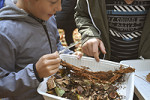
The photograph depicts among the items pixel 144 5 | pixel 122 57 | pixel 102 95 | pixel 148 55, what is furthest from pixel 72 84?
pixel 144 5

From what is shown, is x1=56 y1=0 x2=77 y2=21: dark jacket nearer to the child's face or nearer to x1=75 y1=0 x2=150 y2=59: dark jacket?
x1=75 y1=0 x2=150 y2=59: dark jacket

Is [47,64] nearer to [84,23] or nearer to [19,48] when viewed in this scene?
[19,48]

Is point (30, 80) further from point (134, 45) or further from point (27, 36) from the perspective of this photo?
point (134, 45)

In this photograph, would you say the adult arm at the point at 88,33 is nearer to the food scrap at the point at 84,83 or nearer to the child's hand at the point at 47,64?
the food scrap at the point at 84,83

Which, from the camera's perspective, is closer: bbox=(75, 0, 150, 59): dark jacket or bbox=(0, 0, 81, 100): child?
bbox=(0, 0, 81, 100): child

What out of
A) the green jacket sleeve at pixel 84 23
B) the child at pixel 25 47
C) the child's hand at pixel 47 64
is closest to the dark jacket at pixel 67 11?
the green jacket sleeve at pixel 84 23

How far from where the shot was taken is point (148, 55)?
111cm

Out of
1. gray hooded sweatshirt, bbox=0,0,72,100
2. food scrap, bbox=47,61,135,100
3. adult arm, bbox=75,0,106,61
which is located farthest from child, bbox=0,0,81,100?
adult arm, bbox=75,0,106,61

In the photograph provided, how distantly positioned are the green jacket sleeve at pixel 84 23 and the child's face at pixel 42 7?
0.31 meters

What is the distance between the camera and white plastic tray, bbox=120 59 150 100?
2.59ft

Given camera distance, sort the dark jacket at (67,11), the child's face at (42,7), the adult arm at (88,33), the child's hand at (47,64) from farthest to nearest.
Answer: the dark jacket at (67,11) < the adult arm at (88,33) < the child's face at (42,7) < the child's hand at (47,64)

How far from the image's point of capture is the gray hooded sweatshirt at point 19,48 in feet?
2.49

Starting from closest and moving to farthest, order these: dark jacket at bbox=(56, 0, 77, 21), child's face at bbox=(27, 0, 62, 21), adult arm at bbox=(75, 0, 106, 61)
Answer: child's face at bbox=(27, 0, 62, 21) < adult arm at bbox=(75, 0, 106, 61) < dark jacket at bbox=(56, 0, 77, 21)

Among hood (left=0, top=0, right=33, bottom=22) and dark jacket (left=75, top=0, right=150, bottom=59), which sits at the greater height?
hood (left=0, top=0, right=33, bottom=22)
